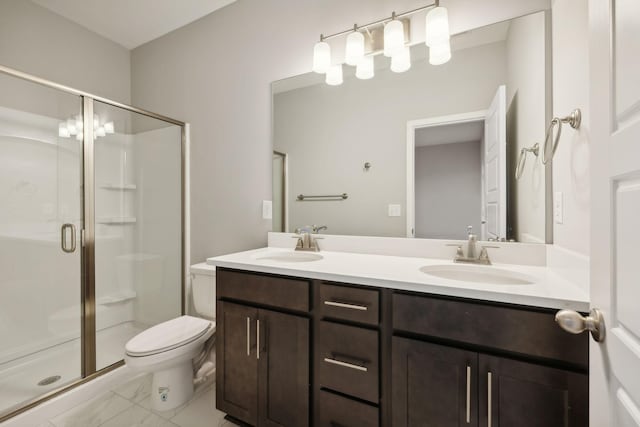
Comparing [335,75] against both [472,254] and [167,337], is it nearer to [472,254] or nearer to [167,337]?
[472,254]

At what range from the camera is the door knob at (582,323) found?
0.54m

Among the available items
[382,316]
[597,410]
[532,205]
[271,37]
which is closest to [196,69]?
[271,37]

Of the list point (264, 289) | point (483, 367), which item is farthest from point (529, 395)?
point (264, 289)

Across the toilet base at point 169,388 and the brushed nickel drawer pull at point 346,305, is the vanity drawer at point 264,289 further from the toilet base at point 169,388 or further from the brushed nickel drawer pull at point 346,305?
the toilet base at point 169,388

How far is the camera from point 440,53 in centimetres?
140

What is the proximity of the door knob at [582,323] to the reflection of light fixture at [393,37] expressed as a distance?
1.40 metres

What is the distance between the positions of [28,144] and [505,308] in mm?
2619

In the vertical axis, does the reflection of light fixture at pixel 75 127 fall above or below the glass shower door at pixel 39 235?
above

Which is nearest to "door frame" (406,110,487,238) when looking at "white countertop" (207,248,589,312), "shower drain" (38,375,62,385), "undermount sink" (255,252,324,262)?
"white countertop" (207,248,589,312)

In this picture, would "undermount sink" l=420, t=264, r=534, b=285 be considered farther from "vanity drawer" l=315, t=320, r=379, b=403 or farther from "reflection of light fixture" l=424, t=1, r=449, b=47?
"reflection of light fixture" l=424, t=1, r=449, b=47

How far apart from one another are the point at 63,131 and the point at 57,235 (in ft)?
2.18

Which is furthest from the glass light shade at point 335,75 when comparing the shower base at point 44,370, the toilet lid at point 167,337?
the shower base at point 44,370

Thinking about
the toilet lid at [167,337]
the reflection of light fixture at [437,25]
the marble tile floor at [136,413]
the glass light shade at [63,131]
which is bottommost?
the marble tile floor at [136,413]

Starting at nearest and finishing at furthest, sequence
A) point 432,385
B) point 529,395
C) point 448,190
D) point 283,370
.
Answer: point 529,395, point 432,385, point 283,370, point 448,190
